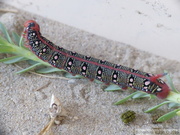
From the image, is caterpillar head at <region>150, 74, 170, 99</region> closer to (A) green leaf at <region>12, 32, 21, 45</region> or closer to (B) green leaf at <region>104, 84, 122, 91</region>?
(B) green leaf at <region>104, 84, 122, 91</region>

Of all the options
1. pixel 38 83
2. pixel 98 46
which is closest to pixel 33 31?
pixel 38 83

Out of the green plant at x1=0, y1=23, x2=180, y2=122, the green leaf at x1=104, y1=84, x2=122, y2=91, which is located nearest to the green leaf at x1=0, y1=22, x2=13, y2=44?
the green plant at x1=0, y1=23, x2=180, y2=122

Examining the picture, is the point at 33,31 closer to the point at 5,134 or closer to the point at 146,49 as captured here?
the point at 5,134

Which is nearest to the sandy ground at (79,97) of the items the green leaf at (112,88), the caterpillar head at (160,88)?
the green leaf at (112,88)

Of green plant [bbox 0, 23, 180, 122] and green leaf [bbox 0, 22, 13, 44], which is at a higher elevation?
green leaf [bbox 0, 22, 13, 44]

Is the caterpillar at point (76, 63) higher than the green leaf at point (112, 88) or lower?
higher

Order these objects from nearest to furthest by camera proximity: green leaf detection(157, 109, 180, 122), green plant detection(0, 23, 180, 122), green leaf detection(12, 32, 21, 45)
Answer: green leaf detection(157, 109, 180, 122) < green plant detection(0, 23, 180, 122) < green leaf detection(12, 32, 21, 45)

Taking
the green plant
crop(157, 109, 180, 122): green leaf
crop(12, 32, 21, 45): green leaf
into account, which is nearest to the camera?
crop(157, 109, 180, 122): green leaf

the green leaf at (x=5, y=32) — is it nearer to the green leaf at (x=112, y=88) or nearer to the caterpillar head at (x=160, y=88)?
the green leaf at (x=112, y=88)

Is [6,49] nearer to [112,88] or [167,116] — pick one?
[112,88]
